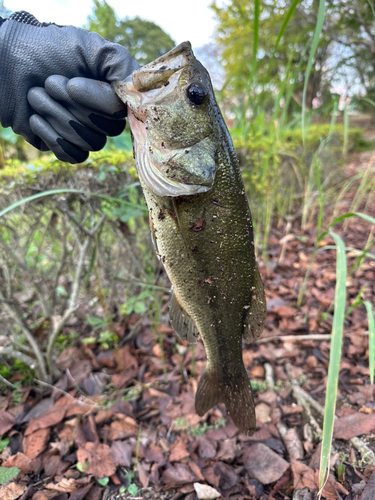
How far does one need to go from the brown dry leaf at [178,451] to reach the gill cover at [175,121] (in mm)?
1145

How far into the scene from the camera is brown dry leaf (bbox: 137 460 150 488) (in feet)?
3.88

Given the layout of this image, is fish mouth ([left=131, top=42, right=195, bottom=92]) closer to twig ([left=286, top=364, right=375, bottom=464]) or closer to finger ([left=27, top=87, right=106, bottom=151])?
finger ([left=27, top=87, right=106, bottom=151])

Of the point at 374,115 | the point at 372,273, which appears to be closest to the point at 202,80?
the point at 372,273

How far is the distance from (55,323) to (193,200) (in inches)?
47.7

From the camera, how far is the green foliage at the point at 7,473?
42.2 inches

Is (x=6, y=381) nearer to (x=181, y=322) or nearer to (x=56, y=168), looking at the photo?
(x=181, y=322)

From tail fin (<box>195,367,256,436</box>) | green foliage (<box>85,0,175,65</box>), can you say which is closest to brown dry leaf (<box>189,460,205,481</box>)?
tail fin (<box>195,367,256,436</box>)

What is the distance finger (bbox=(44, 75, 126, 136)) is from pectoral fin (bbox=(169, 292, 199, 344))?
72 centimetres

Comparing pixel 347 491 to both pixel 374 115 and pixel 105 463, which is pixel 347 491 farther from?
pixel 374 115

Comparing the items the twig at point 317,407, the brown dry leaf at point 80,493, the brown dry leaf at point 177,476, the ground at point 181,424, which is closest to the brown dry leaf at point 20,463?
the ground at point 181,424

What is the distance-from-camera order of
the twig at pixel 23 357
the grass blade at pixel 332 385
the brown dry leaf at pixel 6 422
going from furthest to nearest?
1. the twig at pixel 23 357
2. the brown dry leaf at pixel 6 422
3. the grass blade at pixel 332 385

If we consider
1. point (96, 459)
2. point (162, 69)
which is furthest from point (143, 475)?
point (162, 69)

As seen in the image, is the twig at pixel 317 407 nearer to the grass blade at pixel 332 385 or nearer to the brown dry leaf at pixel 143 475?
the grass blade at pixel 332 385

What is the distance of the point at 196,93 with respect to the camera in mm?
906
